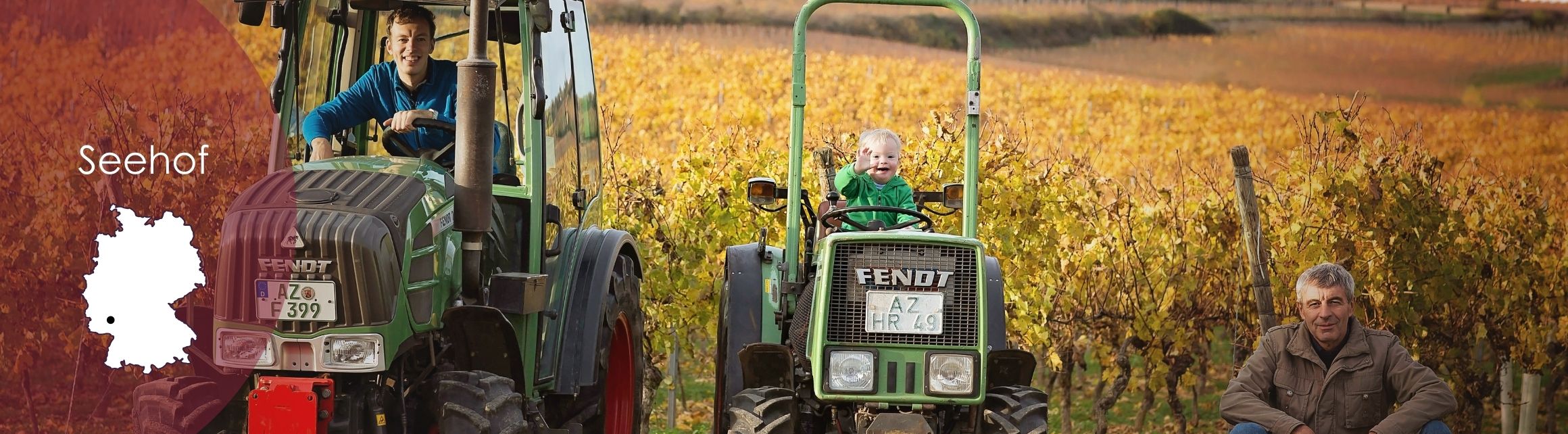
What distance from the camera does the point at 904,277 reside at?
5391mm

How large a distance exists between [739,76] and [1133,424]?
7861 millimetres

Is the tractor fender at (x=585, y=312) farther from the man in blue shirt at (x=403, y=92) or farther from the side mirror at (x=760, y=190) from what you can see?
the man in blue shirt at (x=403, y=92)

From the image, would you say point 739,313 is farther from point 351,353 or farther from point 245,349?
point 245,349

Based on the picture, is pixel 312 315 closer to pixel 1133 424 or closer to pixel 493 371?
pixel 493 371

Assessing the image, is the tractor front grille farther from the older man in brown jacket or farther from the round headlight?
the round headlight

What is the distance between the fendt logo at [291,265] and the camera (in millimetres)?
4508

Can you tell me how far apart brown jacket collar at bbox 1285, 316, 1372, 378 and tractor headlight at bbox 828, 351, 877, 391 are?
52.9 inches

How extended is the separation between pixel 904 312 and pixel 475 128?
1.48 m

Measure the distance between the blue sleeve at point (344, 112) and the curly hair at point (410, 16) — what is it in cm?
20

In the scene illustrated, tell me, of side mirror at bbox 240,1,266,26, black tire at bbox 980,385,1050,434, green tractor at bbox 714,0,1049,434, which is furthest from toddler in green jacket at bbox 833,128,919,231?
side mirror at bbox 240,1,266,26

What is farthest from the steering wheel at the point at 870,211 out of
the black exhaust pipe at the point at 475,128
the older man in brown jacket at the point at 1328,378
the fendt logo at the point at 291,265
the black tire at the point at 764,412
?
the fendt logo at the point at 291,265

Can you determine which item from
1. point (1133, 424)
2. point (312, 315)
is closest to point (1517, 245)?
point (1133, 424)

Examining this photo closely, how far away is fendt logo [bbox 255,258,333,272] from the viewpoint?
451cm

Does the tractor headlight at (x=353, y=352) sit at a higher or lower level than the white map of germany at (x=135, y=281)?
lower
